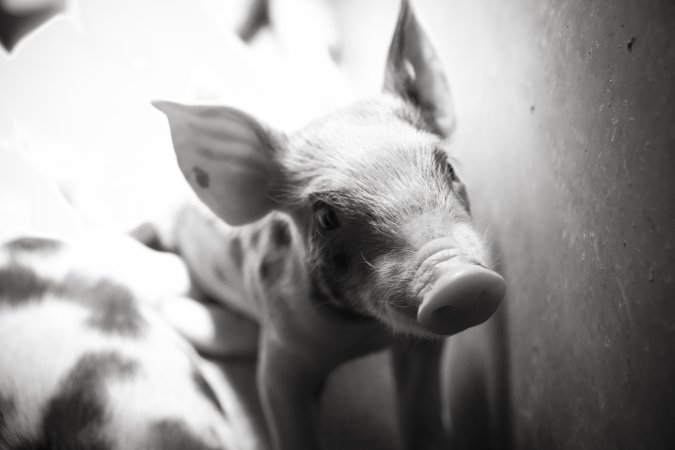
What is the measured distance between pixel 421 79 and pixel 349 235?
0.44 m

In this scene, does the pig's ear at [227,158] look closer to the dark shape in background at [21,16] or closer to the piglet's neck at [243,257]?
the piglet's neck at [243,257]

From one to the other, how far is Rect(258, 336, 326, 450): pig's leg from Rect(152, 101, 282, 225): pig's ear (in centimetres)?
32

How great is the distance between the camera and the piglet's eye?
107cm

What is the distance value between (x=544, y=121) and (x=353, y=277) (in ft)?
1.35

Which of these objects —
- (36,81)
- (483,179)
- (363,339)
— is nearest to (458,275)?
(363,339)

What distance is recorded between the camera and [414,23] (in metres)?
1.25

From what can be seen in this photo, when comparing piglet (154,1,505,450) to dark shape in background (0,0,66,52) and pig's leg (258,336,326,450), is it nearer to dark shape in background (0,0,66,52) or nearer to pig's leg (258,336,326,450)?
pig's leg (258,336,326,450)

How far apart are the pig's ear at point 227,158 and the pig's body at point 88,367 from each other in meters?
0.35

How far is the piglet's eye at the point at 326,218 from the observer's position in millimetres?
1067

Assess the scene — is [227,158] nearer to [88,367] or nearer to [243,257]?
[243,257]

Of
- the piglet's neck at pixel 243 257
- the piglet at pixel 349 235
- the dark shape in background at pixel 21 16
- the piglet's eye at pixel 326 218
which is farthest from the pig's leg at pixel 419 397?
the dark shape in background at pixel 21 16

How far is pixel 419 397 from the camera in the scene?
Result: 1.46 metres

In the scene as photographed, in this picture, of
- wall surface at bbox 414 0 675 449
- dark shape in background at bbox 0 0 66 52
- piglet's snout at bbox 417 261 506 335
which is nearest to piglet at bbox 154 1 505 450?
piglet's snout at bbox 417 261 506 335

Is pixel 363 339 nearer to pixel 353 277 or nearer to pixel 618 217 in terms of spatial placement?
pixel 353 277
